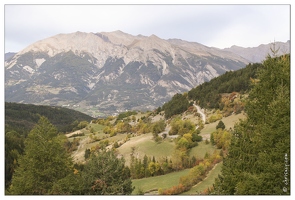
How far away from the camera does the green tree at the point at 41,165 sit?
19.4 metres

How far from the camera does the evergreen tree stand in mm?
14617

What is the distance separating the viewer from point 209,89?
78.2 metres

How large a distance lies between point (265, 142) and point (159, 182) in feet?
66.5

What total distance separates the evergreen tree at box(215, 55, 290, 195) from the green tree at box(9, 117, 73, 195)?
12.0 metres

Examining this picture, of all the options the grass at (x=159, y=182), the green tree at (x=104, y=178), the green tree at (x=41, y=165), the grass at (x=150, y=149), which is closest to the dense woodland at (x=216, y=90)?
the grass at (x=150, y=149)

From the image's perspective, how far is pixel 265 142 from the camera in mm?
15516

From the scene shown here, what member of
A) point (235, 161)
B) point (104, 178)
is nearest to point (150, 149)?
point (104, 178)

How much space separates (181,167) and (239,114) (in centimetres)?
2231

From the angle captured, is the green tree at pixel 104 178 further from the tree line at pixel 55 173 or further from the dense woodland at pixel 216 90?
the dense woodland at pixel 216 90

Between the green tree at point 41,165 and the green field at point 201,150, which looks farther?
the green field at point 201,150

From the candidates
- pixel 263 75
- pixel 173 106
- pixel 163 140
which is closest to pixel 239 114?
pixel 163 140

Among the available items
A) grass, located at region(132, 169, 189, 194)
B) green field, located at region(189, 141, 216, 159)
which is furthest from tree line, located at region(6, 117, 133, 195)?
green field, located at region(189, 141, 216, 159)

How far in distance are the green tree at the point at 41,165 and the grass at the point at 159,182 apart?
40.3ft
